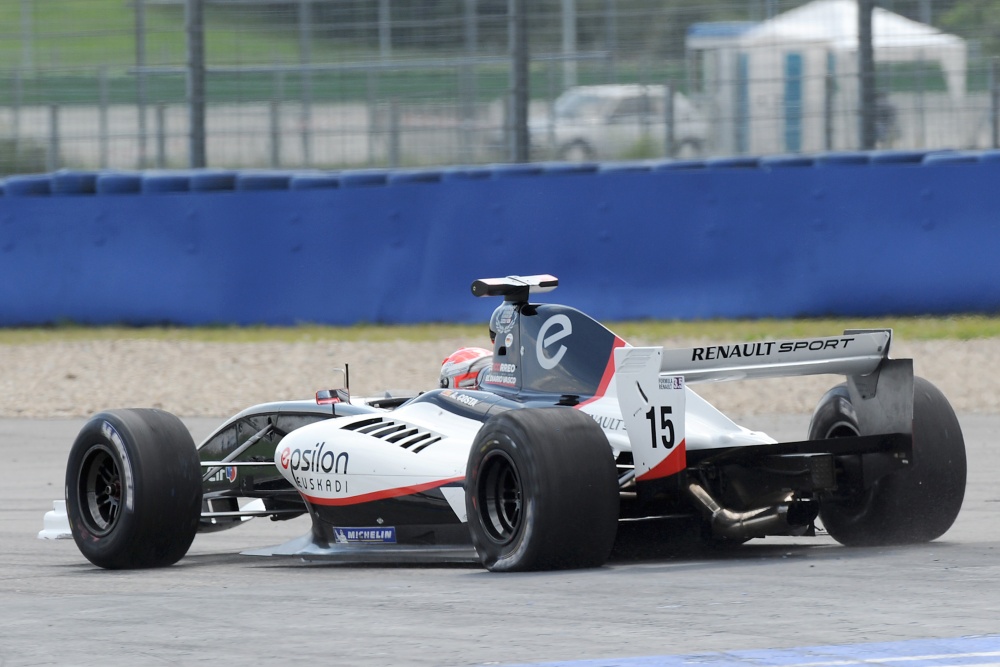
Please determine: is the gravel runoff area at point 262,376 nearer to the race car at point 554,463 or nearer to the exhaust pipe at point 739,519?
the race car at point 554,463

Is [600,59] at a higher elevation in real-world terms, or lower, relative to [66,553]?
higher

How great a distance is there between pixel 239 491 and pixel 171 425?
28.9 inches

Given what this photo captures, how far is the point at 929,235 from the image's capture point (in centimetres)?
1527

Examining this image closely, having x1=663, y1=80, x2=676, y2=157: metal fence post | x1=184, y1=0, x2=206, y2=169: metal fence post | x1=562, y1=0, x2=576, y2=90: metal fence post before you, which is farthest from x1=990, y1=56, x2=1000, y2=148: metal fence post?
x1=184, y1=0, x2=206, y2=169: metal fence post

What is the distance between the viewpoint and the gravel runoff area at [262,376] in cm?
1327

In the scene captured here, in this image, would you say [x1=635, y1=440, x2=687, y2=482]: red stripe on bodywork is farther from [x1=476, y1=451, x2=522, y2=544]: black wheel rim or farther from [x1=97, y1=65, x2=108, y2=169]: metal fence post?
[x1=97, y1=65, x2=108, y2=169]: metal fence post

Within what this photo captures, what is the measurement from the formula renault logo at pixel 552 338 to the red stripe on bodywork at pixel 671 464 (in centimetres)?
106

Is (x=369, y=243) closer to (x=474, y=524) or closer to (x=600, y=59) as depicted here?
(x=600, y=59)

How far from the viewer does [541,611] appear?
18.9 feet

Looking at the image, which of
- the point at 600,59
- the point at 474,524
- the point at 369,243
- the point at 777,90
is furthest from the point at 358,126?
the point at 474,524

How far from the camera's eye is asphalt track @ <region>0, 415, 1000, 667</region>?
5.07 metres

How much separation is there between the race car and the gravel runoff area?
512cm

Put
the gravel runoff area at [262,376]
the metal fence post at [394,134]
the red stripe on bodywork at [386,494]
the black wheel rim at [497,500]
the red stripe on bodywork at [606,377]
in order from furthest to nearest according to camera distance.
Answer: the metal fence post at [394,134]
the gravel runoff area at [262,376]
the red stripe on bodywork at [606,377]
the red stripe on bodywork at [386,494]
the black wheel rim at [497,500]

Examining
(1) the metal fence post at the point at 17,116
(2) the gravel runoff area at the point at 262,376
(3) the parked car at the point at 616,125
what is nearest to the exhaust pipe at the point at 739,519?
(2) the gravel runoff area at the point at 262,376
